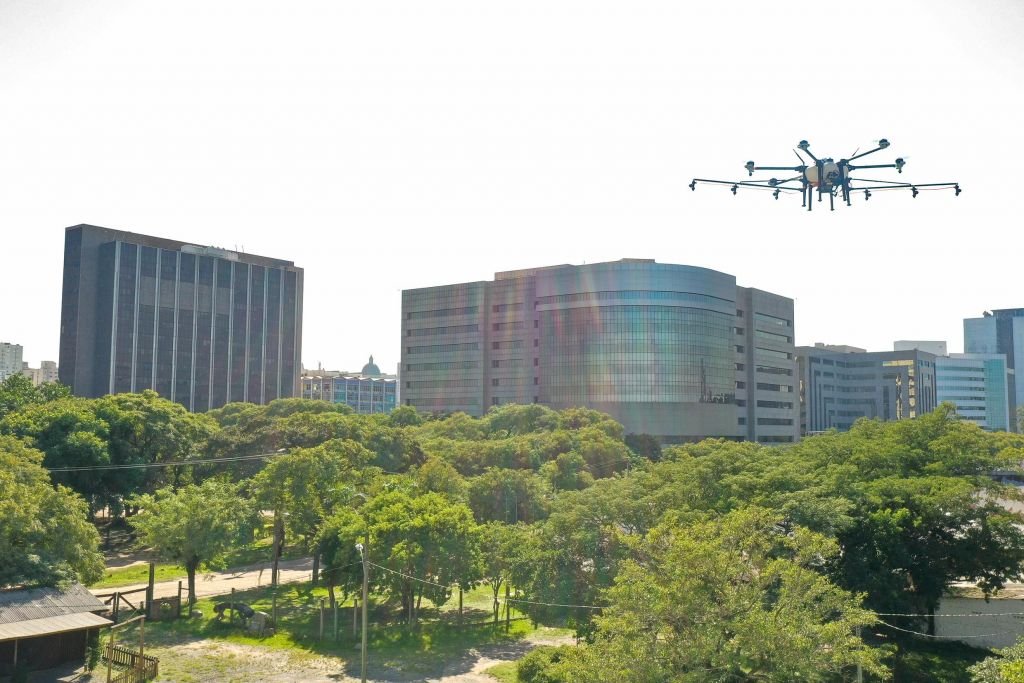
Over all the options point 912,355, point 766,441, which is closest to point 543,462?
point 766,441

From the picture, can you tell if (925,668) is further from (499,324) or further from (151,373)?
(151,373)

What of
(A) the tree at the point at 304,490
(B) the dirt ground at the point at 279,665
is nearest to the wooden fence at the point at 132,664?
(B) the dirt ground at the point at 279,665

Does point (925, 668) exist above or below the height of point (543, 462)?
below

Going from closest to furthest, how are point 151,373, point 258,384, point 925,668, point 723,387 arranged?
point 925,668, point 723,387, point 151,373, point 258,384

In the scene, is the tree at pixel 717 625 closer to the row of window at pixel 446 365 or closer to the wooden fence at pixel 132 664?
the wooden fence at pixel 132 664

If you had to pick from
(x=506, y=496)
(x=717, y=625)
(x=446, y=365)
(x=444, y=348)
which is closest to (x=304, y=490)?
(x=506, y=496)
